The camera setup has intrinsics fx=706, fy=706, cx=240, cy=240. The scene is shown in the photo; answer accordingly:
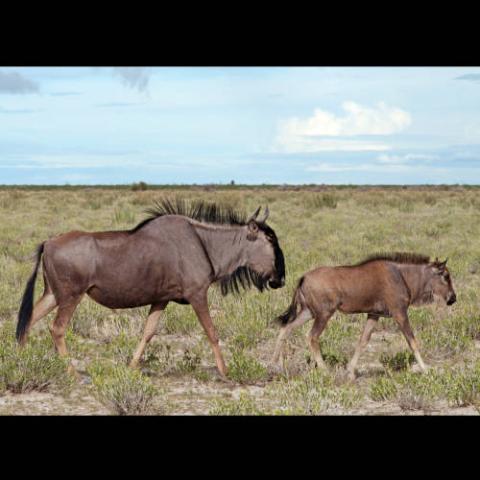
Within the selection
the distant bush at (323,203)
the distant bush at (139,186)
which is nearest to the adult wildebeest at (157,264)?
the distant bush at (323,203)

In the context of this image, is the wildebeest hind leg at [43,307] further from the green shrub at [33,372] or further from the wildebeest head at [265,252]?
the wildebeest head at [265,252]

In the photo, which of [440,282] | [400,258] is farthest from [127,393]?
[440,282]

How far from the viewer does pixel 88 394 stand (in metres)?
Result: 7.32

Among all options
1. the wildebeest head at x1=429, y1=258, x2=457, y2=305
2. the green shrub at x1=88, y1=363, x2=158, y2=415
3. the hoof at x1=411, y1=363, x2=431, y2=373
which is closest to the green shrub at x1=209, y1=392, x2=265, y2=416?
the green shrub at x1=88, y1=363, x2=158, y2=415

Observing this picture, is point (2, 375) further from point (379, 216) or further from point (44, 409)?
point (379, 216)

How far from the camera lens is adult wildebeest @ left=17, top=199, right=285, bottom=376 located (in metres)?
7.23

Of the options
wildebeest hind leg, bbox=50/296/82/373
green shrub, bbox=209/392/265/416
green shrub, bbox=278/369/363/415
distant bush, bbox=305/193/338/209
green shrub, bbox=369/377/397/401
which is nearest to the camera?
green shrub, bbox=209/392/265/416

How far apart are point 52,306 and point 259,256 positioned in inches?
90.9

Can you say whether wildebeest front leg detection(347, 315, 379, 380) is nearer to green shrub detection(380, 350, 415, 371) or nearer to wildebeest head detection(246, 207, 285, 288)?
green shrub detection(380, 350, 415, 371)

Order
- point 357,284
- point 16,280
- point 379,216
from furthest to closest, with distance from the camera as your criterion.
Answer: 1. point 379,216
2. point 16,280
3. point 357,284

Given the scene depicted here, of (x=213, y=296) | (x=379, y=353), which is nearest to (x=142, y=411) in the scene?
(x=379, y=353)

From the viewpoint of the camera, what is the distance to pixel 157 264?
24.0ft

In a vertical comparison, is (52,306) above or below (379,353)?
above

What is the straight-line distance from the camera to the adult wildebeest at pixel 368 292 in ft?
24.3
